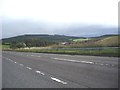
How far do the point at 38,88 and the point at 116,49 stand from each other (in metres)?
23.9

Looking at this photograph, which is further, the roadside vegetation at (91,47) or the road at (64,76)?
the roadside vegetation at (91,47)

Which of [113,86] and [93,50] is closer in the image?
[113,86]

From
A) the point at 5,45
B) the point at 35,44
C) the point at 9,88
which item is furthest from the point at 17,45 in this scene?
the point at 9,88

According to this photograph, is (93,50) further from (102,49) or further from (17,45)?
(17,45)

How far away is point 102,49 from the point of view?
36.3 m

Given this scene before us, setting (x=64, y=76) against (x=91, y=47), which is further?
(x=91, y=47)

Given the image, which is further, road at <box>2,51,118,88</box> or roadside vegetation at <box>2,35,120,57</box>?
roadside vegetation at <box>2,35,120,57</box>

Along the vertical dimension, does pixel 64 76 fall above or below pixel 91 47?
above

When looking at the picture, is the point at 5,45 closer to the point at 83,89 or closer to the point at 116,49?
the point at 116,49

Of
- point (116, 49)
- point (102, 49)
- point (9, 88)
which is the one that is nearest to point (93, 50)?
point (102, 49)

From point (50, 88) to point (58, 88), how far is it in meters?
0.26

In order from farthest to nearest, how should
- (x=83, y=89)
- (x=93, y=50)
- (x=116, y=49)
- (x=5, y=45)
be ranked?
(x=5, y=45) < (x=93, y=50) < (x=116, y=49) < (x=83, y=89)

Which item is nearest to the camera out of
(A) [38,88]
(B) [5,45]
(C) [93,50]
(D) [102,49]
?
(A) [38,88]

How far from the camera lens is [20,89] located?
32.7ft
